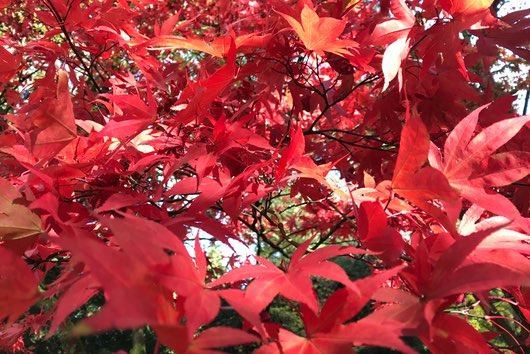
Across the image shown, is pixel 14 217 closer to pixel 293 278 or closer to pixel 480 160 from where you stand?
pixel 293 278

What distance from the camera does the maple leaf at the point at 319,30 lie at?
771 mm

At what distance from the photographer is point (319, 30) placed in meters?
0.80

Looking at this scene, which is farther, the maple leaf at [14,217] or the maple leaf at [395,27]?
the maple leaf at [395,27]

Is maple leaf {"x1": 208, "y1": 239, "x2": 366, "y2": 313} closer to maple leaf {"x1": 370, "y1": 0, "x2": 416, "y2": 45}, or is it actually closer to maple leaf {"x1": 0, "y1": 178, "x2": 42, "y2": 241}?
maple leaf {"x1": 0, "y1": 178, "x2": 42, "y2": 241}

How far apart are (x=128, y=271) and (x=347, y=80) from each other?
0.97 meters

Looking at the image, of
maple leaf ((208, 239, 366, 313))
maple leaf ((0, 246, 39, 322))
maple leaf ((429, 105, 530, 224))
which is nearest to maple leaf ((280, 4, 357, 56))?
maple leaf ((429, 105, 530, 224))

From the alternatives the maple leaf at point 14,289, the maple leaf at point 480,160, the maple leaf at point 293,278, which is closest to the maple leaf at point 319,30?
the maple leaf at point 480,160

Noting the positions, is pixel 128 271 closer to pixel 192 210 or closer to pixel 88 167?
pixel 192 210

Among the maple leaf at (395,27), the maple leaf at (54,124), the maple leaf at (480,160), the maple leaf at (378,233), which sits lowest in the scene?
the maple leaf at (378,233)

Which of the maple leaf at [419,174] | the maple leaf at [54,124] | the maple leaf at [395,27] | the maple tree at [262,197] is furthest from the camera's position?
the maple leaf at [395,27]

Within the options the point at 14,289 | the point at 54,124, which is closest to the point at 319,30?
the point at 54,124

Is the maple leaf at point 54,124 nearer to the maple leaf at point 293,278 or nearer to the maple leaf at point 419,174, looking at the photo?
the maple leaf at point 293,278

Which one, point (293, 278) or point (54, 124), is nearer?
point (293, 278)

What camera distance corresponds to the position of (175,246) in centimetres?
45
